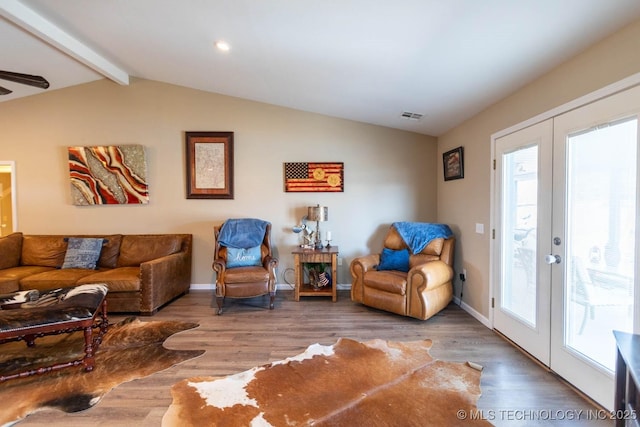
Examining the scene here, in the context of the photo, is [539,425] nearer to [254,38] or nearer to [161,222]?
[254,38]

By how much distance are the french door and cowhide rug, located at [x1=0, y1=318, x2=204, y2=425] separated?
2.91m

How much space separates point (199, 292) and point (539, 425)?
13.2ft

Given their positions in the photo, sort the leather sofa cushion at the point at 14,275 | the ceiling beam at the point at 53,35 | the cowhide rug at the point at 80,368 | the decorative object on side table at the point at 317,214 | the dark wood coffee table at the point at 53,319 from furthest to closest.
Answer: the decorative object on side table at the point at 317,214, the leather sofa cushion at the point at 14,275, the ceiling beam at the point at 53,35, the dark wood coffee table at the point at 53,319, the cowhide rug at the point at 80,368

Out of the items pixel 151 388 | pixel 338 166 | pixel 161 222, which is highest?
pixel 338 166

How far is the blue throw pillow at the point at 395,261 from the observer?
136 inches

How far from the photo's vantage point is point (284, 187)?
4.17 m

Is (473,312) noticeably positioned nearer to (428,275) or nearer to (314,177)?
(428,275)

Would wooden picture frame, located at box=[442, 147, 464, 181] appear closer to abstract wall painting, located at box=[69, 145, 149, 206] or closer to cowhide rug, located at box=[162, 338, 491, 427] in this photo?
cowhide rug, located at box=[162, 338, 491, 427]

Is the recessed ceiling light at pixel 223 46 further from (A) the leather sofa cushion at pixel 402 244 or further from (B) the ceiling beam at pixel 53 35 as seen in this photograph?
(A) the leather sofa cushion at pixel 402 244

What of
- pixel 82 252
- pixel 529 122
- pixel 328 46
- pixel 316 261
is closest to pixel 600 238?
pixel 529 122

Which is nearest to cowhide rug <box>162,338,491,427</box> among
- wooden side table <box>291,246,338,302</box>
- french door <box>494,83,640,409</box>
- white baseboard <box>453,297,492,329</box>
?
french door <box>494,83,640,409</box>

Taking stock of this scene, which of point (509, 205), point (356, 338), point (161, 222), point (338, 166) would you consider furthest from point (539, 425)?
point (161, 222)

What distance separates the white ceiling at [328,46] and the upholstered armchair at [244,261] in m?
1.93

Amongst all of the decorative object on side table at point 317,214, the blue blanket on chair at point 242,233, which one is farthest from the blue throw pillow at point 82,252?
the decorative object on side table at point 317,214
